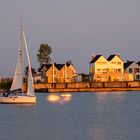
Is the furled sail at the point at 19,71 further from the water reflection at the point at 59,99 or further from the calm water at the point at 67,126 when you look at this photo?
the water reflection at the point at 59,99

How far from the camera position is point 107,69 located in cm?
15825

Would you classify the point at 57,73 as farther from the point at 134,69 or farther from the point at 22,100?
the point at 22,100

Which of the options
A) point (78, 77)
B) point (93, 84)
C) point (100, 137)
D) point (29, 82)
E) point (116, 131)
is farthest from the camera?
point (78, 77)

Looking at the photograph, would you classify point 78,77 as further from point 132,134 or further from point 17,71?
point 132,134

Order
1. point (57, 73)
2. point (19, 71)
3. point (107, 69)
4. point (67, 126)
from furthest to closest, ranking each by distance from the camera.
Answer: point (107, 69), point (57, 73), point (19, 71), point (67, 126)

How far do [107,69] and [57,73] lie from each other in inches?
529

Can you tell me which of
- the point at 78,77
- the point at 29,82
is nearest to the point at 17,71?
the point at 29,82

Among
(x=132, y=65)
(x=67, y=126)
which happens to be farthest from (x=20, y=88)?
(x=132, y=65)

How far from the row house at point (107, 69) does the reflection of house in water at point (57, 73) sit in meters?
5.99

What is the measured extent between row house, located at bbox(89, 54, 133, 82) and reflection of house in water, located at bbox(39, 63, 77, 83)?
5992 millimetres

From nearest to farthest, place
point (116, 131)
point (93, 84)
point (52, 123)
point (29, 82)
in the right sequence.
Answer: point (116, 131) → point (52, 123) → point (29, 82) → point (93, 84)

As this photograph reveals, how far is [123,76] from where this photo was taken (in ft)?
519

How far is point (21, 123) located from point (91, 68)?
10614 cm

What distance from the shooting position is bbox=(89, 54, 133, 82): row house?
6186 inches
